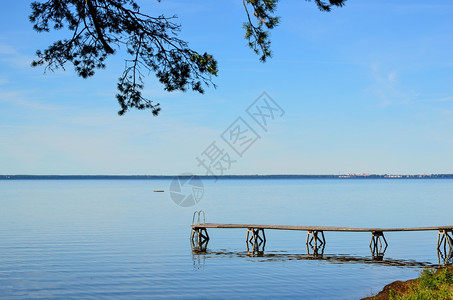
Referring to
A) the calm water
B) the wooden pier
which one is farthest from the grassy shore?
the wooden pier

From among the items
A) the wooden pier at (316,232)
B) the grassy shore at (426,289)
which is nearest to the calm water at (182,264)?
the wooden pier at (316,232)

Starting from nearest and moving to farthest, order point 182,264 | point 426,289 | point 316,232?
point 426,289 < point 182,264 < point 316,232

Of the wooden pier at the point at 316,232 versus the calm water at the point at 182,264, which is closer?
the calm water at the point at 182,264

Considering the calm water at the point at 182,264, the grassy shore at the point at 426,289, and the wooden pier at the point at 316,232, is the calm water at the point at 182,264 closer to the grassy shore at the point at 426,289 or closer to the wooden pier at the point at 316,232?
the wooden pier at the point at 316,232

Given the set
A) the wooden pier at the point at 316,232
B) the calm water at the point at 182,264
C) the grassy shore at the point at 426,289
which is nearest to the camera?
the grassy shore at the point at 426,289

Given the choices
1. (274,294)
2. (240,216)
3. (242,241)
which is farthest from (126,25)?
(240,216)

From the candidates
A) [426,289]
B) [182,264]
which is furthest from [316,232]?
[426,289]

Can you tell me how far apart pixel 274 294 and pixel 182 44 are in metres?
10.9

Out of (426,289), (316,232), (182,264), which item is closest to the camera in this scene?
(426,289)

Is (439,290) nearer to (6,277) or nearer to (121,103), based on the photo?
(121,103)

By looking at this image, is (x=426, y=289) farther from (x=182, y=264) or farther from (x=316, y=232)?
(x=316, y=232)

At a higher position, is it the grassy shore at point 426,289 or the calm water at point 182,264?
the grassy shore at point 426,289

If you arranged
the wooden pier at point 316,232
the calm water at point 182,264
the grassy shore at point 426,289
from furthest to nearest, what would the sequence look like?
the wooden pier at point 316,232
the calm water at point 182,264
the grassy shore at point 426,289

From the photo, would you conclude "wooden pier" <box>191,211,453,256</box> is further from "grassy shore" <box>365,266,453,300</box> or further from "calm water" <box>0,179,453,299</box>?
"grassy shore" <box>365,266,453,300</box>
